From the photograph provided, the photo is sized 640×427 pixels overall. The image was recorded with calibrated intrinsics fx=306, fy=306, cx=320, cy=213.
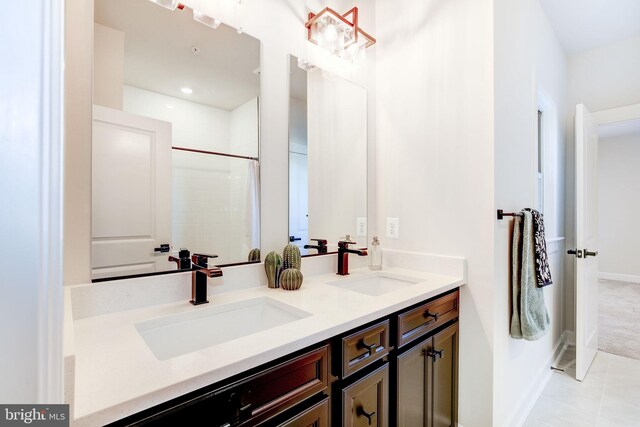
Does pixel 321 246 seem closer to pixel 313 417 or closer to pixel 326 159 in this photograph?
pixel 326 159

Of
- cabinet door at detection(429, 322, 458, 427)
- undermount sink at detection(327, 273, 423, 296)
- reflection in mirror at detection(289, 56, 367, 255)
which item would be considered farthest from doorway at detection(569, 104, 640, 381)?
reflection in mirror at detection(289, 56, 367, 255)

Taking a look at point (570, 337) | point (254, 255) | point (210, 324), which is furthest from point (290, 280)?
point (570, 337)

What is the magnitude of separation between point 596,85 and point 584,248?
171cm

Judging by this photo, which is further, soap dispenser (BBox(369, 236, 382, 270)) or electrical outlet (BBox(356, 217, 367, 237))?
electrical outlet (BBox(356, 217, 367, 237))

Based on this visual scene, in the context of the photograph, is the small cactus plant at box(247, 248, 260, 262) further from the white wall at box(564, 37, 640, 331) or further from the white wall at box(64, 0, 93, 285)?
the white wall at box(564, 37, 640, 331)

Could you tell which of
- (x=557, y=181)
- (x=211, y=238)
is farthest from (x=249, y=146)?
(x=557, y=181)

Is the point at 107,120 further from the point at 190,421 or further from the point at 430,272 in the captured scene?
the point at 430,272

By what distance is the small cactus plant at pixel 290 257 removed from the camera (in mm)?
1434

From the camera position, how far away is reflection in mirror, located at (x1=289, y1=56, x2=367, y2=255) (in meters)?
1.63

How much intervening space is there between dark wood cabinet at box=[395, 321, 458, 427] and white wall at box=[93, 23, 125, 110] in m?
1.44

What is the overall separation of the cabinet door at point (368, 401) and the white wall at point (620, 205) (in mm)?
6578

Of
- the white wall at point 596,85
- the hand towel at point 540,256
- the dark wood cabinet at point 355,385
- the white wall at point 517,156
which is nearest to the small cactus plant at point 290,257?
the dark wood cabinet at point 355,385

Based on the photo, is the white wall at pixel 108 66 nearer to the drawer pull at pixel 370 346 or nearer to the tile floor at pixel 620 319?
the drawer pull at pixel 370 346

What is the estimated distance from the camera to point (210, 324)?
109 cm
